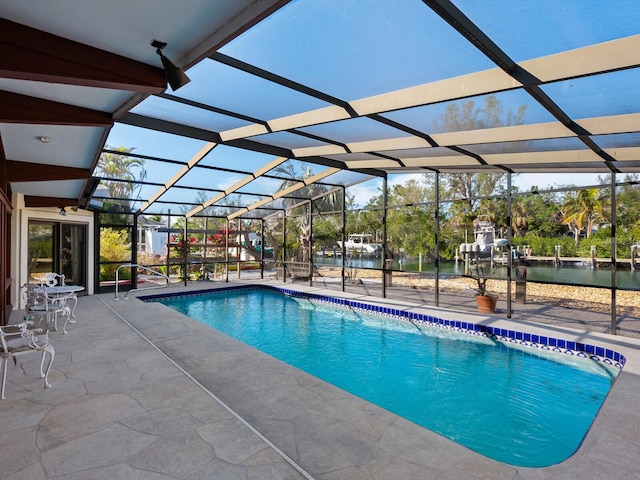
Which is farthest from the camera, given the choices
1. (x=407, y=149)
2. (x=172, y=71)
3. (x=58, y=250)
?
(x=58, y=250)

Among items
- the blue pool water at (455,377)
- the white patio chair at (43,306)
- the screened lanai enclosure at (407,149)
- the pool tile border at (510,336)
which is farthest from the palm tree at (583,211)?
the white patio chair at (43,306)

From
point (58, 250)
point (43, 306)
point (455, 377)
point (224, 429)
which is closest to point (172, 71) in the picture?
point (224, 429)

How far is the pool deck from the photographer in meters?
2.51

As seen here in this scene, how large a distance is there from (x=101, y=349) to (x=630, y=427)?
6369 millimetres

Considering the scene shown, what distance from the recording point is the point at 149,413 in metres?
3.28

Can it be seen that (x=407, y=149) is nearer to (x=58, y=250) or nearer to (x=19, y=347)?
(x=19, y=347)

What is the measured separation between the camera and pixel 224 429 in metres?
3.00

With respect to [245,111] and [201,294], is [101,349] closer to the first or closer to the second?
[245,111]

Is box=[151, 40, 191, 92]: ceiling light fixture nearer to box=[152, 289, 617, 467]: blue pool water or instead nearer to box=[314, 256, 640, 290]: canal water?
box=[152, 289, 617, 467]: blue pool water

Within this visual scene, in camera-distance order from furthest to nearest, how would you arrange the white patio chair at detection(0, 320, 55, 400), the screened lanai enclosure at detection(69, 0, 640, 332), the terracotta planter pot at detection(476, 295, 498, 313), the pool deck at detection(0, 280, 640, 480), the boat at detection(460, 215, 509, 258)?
1. the boat at detection(460, 215, 509, 258)
2. the terracotta planter pot at detection(476, 295, 498, 313)
3. the white patio chair at detection(0, 320, 55, 400)
4. the screened lanai enclosure at detection(69, 0, 640, 332)
5. the pool deck at detection(0, 280, 640, 480)

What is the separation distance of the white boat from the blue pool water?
246 centimetres

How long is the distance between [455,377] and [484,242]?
4.82 m

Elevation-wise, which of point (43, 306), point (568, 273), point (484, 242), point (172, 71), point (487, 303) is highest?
point (172, 71)

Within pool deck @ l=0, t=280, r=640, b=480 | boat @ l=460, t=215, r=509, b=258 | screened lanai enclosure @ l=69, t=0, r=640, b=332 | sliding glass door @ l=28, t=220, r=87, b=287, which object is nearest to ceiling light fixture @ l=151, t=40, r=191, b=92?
screened lanai enclosure @ l=69, t=0, r=640, b=332
